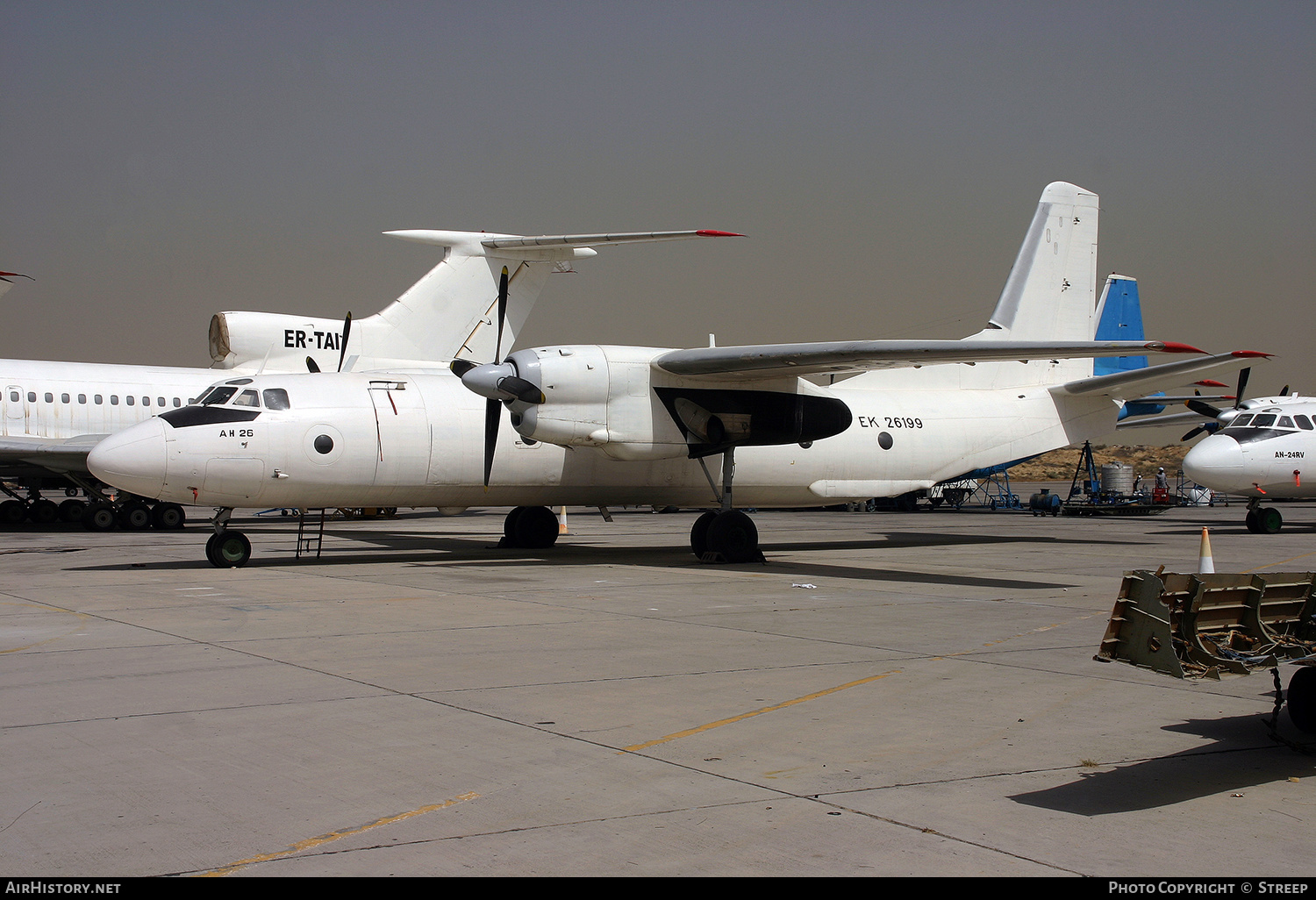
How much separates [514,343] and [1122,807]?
2388cm

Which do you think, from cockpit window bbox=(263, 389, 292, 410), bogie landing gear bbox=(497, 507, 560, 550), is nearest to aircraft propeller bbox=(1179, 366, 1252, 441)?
bogie landing gear bbox=(497, 507, 560, 550)

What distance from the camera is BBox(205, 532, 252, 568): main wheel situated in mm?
16672

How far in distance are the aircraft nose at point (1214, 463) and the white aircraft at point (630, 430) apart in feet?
12.5

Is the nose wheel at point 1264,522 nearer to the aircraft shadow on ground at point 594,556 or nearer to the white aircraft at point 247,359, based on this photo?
the aircraft shadow on ground at point 594,556

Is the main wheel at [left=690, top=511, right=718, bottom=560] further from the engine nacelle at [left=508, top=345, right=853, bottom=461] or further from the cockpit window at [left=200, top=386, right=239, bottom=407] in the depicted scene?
the cockpit window at [left=200, top=386, right=239, bottom=407]

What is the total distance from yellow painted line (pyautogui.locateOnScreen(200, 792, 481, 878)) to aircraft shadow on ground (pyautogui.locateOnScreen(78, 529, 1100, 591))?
10672mm

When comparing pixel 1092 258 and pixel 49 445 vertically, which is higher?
pixel 1092 258

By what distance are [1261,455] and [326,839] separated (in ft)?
84.3

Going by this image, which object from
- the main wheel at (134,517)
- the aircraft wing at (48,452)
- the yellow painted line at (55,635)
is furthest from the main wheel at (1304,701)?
the main wheel at (134,517)

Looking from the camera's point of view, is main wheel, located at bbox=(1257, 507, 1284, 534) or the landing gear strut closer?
the landing gear strut

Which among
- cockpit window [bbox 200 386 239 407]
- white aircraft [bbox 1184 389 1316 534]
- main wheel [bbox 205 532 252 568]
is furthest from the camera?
white aircraft [bbox 1184 389 1316 534]
